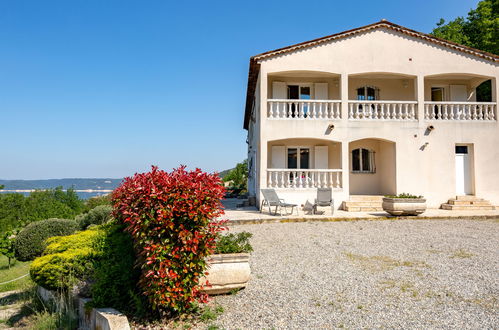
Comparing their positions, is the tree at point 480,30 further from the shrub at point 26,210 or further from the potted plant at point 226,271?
the shrub at point 26,210

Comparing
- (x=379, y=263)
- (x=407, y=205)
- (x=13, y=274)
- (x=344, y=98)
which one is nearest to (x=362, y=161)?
(x=344, y=98)

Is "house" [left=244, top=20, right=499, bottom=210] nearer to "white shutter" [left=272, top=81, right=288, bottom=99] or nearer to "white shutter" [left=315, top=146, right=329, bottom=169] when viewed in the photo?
"white shutter" [left=272, top=81, right=288, bottom=99]

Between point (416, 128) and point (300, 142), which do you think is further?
point (300, 142)

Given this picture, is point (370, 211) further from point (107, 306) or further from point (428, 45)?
point (107, 306)

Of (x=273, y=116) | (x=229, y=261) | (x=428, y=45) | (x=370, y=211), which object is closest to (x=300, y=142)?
(x=273, y=116)

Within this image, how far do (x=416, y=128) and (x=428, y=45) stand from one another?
156 inches

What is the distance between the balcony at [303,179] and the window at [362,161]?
2.68 m

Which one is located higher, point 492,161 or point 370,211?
point 492,161

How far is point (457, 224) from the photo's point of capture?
10867 mm

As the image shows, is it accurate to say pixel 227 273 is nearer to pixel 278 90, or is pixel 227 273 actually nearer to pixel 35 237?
pixel 35 237

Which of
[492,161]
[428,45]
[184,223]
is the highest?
[428,45]

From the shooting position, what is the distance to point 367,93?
16828 millimetres

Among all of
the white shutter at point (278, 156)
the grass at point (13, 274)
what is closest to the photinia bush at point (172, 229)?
the grass at point (13, 274)

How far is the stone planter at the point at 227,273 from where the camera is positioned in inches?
182
